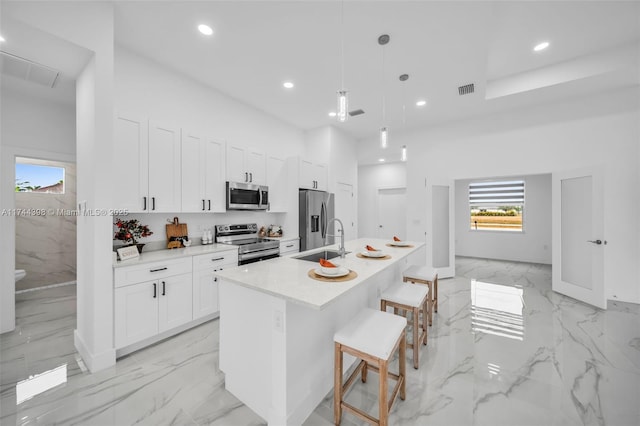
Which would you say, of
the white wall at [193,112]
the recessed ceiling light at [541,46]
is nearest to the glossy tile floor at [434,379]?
the white wall at [193,112]

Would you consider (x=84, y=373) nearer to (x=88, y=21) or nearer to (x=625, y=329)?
(x=88, y=21)

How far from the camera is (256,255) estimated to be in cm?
338

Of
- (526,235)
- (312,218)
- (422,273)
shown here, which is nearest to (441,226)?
(422,273)

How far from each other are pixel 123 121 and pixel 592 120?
6517mm

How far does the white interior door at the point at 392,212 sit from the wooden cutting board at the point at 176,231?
213 inches

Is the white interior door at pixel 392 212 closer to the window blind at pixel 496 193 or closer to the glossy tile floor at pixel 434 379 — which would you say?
the window blind at pixel 496 193

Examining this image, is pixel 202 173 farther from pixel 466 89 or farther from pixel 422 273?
pixel 466 89

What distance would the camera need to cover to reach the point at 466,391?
5.93 feet

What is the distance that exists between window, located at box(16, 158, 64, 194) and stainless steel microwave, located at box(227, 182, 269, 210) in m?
3.90

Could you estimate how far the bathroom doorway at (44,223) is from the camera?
421cm

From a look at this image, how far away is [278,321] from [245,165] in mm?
2814

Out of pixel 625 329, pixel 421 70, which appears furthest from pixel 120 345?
pixel 625 329

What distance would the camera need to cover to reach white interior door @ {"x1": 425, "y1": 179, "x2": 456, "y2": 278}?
190 inches

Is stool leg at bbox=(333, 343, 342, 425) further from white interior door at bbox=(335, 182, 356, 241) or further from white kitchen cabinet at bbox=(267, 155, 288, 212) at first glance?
white interior door at bbox=(335, 182, 356, 241)
